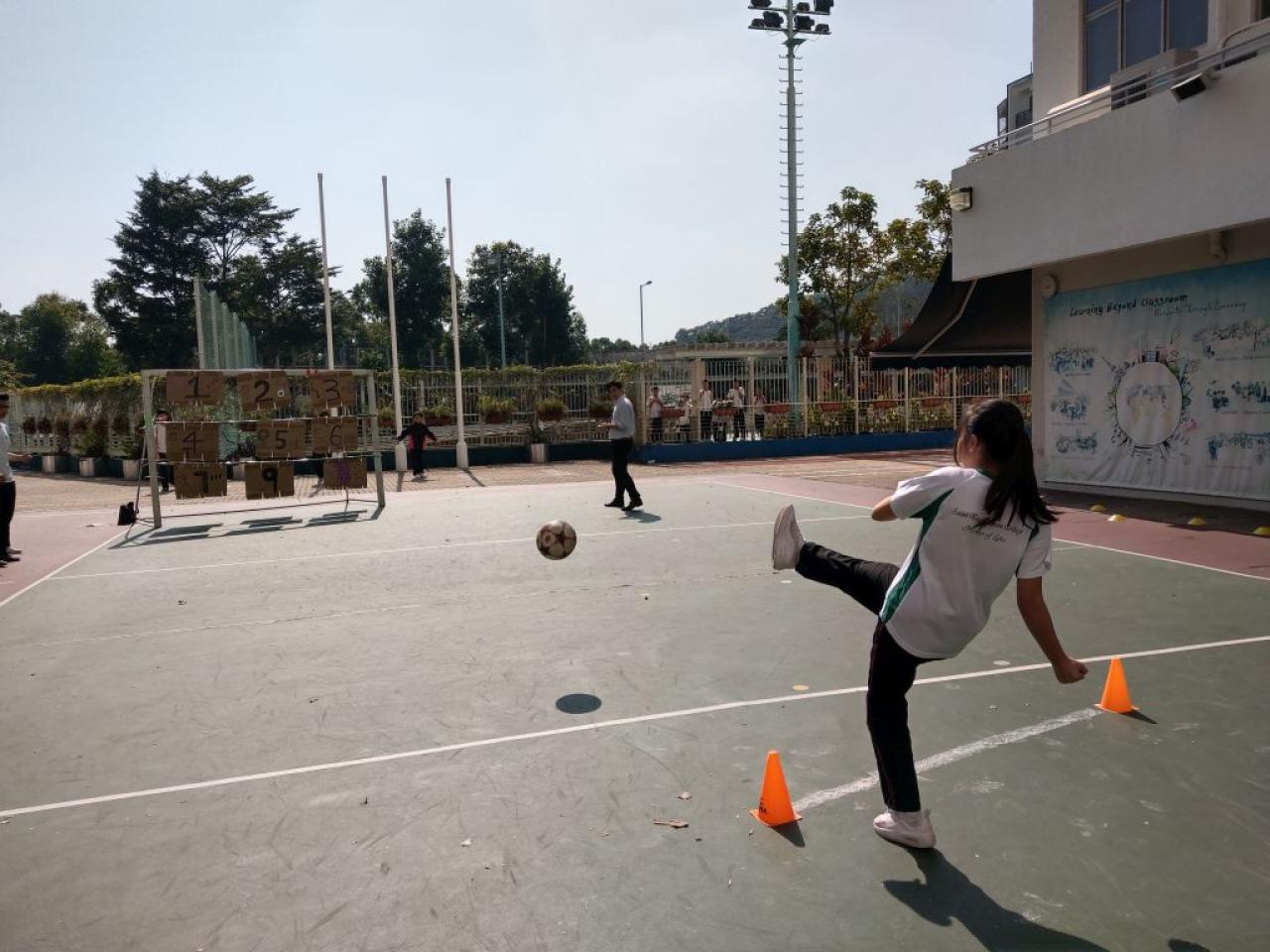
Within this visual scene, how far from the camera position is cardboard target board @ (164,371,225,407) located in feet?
47.5

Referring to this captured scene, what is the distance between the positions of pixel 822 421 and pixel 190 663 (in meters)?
25.7

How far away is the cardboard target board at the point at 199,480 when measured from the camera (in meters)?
14.6

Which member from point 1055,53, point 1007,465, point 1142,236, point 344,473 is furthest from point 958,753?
point 1055,53

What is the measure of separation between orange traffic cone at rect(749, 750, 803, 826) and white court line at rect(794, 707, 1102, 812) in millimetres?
148

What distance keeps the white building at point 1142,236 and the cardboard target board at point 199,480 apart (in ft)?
42.4

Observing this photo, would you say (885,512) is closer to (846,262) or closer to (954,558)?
(954,558)

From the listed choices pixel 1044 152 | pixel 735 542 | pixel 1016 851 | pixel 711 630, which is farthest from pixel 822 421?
pixel 1016 851

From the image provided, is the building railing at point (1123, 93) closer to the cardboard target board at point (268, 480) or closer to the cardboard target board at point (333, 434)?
the cardboard target board at point (333, 434)

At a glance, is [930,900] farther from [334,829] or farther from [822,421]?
[822,421]

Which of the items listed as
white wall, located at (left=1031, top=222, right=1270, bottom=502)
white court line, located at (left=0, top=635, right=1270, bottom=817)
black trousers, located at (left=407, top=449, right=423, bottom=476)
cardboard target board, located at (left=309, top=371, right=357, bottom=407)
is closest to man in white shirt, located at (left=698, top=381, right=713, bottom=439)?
black trousers, located at (left=407, top=449, right=423, bottom=476)

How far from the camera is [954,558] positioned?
3553 mm

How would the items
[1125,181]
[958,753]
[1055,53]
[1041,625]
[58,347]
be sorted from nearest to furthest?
[1041,625]
[958,753]
[1125,181]
[1055,53]
[58,347]

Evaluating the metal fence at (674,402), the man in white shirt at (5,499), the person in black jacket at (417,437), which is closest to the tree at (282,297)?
the metal fence at (674,402)

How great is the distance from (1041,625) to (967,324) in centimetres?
1652
